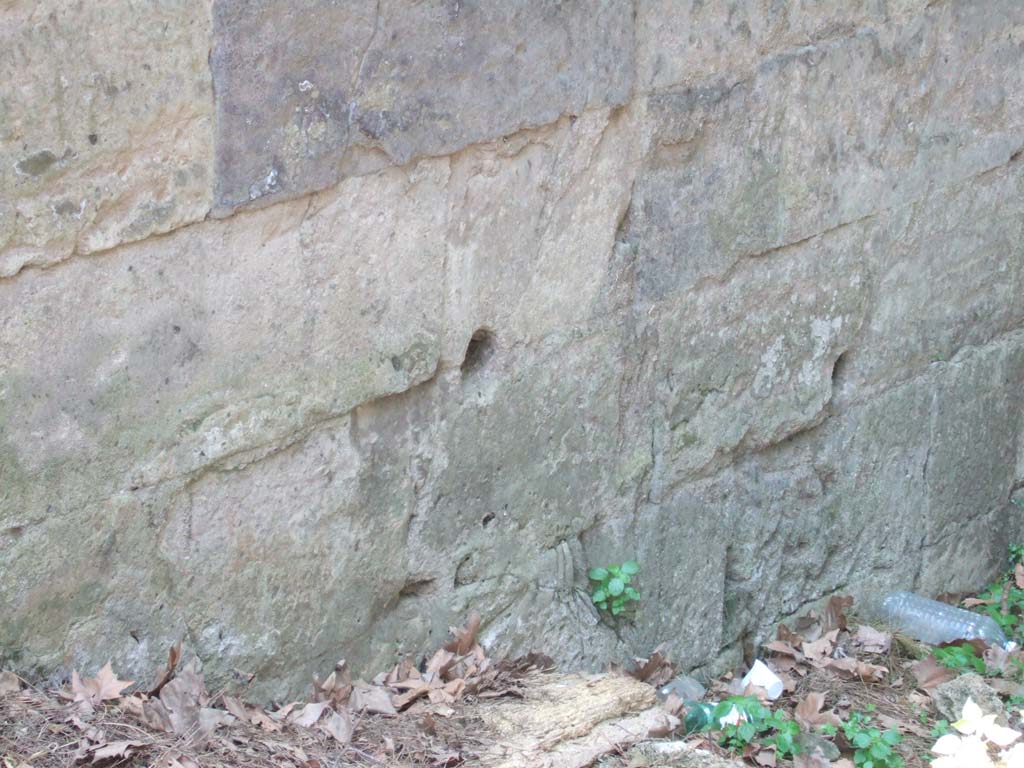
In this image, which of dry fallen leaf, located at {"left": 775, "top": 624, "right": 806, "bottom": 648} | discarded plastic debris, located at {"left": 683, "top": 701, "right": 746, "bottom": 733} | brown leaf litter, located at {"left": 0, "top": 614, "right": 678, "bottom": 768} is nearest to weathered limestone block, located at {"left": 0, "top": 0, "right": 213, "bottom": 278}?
brown leaf litter, located at {"left": 0, "top": 614, "right": 678, "bottom": 768}

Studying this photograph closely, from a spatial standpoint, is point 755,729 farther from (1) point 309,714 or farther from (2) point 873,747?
(1) point 309,714

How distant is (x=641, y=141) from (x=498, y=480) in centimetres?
82

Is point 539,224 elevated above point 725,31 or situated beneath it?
situated beneath

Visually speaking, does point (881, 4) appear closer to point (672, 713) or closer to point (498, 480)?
point (498, 480)

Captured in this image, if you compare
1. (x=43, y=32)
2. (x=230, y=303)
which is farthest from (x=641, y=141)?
(x=43, y=32)

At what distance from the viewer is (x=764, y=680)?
390cm

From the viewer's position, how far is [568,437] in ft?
11.1

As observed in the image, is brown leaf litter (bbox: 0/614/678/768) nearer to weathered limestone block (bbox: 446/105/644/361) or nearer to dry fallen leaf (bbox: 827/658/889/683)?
weathered limestone block (bbox: 446/105/644/361)

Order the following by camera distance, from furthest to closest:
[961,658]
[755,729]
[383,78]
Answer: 1. [961,658]
2. [755,729]
3. [383,78]

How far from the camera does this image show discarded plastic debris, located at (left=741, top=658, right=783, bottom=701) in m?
3.88

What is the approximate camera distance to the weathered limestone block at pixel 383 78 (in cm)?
253

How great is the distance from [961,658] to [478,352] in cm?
194

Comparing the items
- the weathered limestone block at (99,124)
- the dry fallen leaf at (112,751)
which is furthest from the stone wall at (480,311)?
the dry fallen leaf at (112,751)

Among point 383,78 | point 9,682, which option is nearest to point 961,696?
point 383,78
